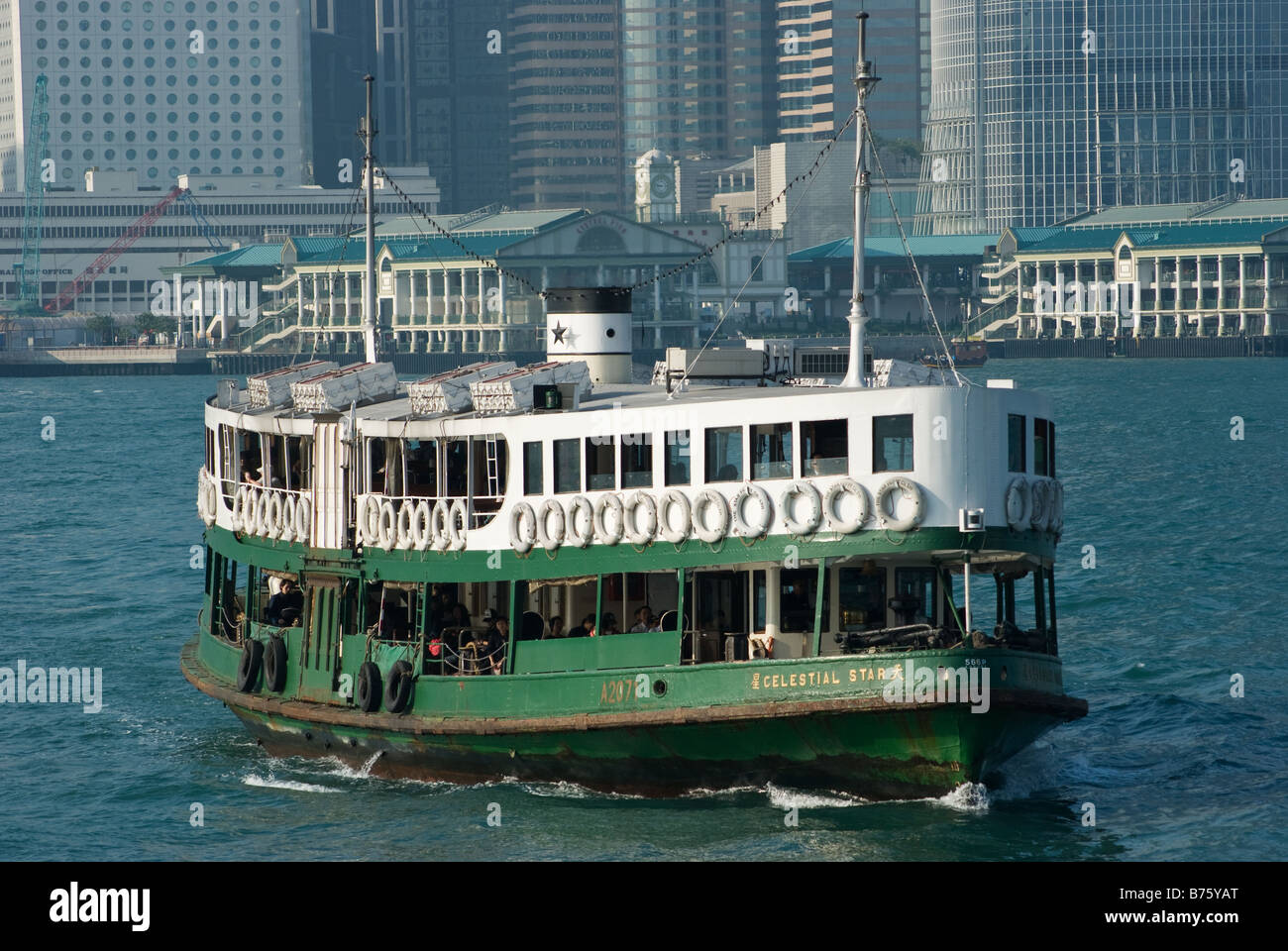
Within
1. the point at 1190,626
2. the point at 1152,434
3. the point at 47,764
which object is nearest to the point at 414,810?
the point at 47,764

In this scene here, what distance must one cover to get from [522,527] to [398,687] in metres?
3.13

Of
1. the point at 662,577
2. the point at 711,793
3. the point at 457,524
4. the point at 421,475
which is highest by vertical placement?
the point at 421,475

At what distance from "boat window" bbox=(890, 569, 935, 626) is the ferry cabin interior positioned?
3cm

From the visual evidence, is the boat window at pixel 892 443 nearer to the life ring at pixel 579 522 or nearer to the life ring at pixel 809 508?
the life ring at pixel 809 508

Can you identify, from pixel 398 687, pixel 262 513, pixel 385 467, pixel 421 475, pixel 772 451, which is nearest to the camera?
pixel 772 451

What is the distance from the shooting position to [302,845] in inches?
1140

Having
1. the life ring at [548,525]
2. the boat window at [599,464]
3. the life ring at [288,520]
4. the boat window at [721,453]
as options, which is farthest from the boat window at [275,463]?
the boat window at [721,453]

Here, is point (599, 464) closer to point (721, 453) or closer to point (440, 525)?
point (721, 453)

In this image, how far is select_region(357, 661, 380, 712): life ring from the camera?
31234 millimetres

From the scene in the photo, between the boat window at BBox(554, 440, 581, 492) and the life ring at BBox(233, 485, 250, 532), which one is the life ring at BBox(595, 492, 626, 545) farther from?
the life ring at BBox(233, 485, 250, 532)

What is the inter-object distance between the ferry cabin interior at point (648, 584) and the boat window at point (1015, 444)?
1.0 inches

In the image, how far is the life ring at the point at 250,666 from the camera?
3359 cm

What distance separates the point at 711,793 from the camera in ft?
Result: 95.2

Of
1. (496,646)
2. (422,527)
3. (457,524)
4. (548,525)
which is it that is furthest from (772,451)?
(422,527)
